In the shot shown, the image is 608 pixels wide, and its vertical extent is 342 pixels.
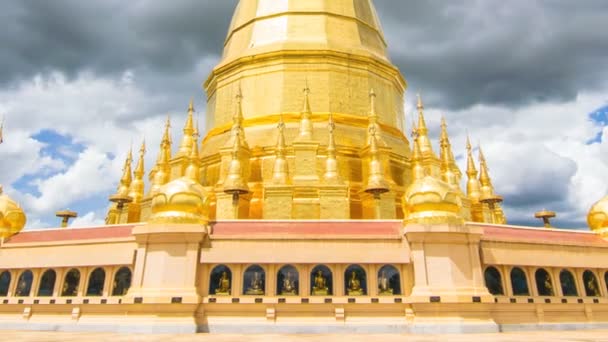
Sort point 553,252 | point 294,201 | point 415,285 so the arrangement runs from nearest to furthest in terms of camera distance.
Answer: point 415,285
point 553,252
point 294,201

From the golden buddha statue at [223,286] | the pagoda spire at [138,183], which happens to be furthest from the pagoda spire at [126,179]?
the golden buddha statue at [223,286]

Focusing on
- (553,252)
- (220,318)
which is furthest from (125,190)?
(553,252)

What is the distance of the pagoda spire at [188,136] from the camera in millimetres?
26328

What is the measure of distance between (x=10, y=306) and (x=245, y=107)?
15062 millimetres

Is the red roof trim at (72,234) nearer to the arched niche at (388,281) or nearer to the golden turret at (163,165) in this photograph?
the golden turret at (163,165)

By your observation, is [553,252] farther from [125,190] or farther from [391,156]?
[125,190]

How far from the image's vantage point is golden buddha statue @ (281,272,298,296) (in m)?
14.5

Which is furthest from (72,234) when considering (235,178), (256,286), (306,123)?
(306,123)

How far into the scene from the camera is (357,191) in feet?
74.8

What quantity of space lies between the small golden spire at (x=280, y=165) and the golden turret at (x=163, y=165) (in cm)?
711

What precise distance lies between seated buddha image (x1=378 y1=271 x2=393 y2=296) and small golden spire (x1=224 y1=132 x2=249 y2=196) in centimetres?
870

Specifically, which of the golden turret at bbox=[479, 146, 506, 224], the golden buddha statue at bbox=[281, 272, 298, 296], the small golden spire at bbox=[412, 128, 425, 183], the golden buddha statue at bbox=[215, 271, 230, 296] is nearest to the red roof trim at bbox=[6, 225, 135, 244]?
the golden buddha statue at bbox=[215, 271, 230, 296]

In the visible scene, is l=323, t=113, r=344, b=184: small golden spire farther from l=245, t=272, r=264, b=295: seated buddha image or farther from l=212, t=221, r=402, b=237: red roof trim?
l=245, t=272, r=264, b=295: seated buddha image

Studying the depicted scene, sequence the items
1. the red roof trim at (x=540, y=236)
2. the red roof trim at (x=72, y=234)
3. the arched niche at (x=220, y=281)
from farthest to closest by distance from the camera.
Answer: the red roof trim at (x=72, y=234), the red roof trim at (x=540, y=236), the arched niche at (x=220, y=281)
